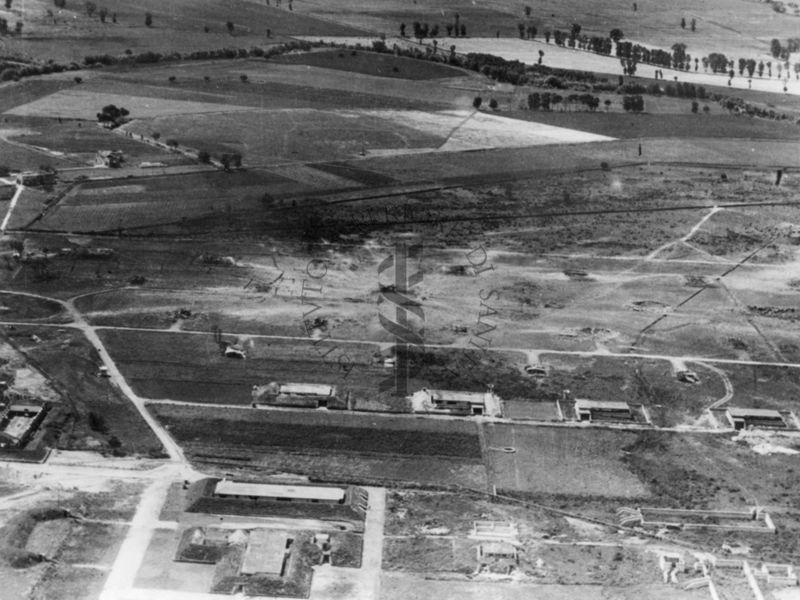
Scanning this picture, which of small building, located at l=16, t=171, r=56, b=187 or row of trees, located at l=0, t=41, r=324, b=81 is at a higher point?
row of trees, located at l=0, t=41, r=324, b=81

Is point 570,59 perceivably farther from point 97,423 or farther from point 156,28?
point 97,423

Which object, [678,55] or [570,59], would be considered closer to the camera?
[678,55]

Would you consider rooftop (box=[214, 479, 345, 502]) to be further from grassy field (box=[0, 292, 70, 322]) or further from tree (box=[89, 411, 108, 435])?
grassy field (box=[0, 292, 70, 322])

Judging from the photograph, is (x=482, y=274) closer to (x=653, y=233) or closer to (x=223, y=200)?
(x=653, y=233)

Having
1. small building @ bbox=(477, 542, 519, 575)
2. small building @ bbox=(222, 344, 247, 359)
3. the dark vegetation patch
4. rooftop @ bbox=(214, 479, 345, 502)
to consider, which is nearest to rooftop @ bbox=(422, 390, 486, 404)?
rooftop @ bbox=(214, 479, 345, 502)

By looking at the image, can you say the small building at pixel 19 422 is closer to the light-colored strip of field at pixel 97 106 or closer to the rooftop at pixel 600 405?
the rooftop at pixel 600 405

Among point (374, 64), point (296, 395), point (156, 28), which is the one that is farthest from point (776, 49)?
point (296, 395)
